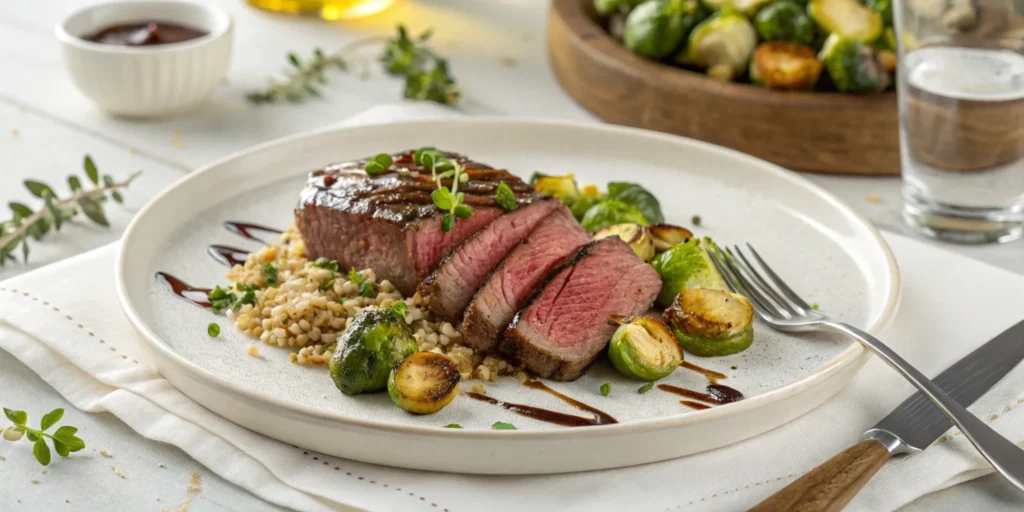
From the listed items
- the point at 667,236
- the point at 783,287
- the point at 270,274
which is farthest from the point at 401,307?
the point at 783,287

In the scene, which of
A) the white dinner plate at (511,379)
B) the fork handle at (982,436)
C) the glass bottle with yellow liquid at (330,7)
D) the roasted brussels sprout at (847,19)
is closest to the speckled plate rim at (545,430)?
the white dinner plate at (511,379)

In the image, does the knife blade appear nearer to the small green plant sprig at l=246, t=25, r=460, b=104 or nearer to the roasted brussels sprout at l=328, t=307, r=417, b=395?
the roasted brussels sprout at l=328, t=307, r=417, b=395

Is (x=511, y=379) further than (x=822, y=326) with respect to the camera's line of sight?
No

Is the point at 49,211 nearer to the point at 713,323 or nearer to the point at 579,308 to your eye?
the point at 579,308

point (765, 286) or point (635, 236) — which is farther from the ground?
point (635, 236)

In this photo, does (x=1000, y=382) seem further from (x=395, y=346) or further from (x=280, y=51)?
(x=280, y=51)

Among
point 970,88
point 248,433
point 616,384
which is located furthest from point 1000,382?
point 248,433

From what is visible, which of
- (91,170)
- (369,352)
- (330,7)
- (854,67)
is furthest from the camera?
(330,7)
